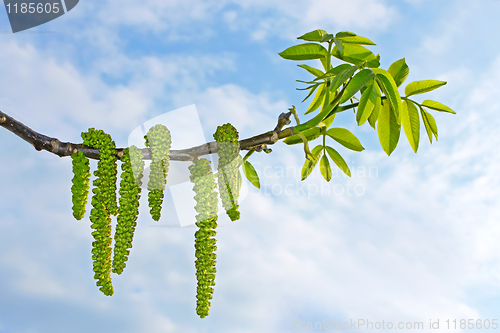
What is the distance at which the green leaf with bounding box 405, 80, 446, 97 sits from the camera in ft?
4.57

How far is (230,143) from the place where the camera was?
122 cm

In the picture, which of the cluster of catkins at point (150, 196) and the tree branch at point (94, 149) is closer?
the cluster of catkins at point (150, 196)

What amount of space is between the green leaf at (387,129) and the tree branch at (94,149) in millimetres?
366

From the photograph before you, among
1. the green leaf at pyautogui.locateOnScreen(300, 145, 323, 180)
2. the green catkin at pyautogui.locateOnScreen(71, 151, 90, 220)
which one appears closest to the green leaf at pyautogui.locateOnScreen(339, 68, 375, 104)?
the green leaf at pyautogui.locateOnScreen(300, 145, 323, 180)

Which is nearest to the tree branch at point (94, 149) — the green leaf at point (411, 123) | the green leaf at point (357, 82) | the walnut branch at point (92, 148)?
the walnut branch at point (92, 148)

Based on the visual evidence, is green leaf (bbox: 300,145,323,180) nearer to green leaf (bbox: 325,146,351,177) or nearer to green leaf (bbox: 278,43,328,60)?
green leaf (bbox: 325,146,351,177)

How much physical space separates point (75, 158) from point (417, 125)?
124 centimetres

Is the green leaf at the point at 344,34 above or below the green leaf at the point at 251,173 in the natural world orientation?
above

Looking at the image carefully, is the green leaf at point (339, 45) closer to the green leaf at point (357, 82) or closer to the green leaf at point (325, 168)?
the green leaf at point (357, 82)

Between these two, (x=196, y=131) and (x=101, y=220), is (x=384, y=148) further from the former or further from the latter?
(x=101, y=220)

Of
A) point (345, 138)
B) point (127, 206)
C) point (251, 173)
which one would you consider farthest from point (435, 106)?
point (127, 206)

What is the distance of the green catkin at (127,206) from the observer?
1.11 metres

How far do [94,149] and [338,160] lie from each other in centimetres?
98

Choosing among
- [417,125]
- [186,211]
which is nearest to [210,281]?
[186,211]
